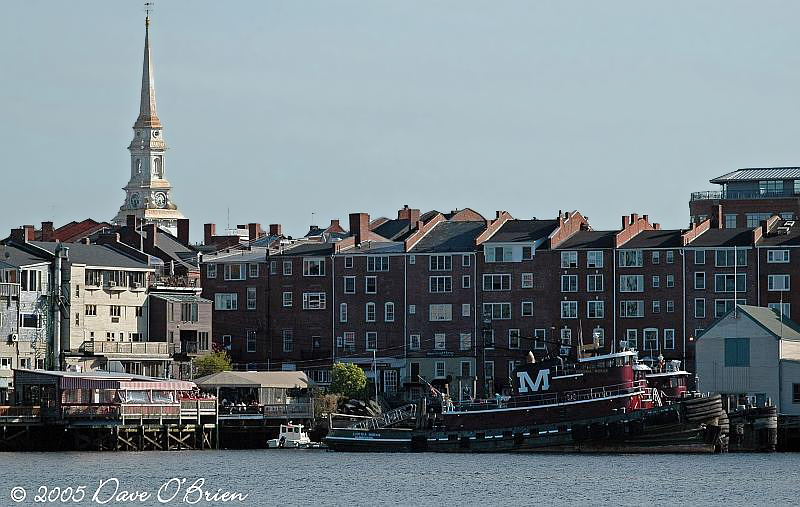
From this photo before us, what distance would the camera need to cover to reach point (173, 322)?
481 feet

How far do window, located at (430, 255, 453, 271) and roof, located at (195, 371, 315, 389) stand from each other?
1527cm

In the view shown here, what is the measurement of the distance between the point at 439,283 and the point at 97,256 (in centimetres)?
2365

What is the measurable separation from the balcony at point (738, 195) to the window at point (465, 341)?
4428 cm

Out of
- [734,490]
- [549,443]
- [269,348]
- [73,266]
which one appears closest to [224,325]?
[269,348]

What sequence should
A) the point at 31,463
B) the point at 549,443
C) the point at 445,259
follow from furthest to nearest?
the point at 445,259
the point at 549,443
the point at 31,463

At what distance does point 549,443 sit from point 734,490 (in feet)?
81.2

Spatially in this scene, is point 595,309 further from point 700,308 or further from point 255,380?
point 255,380

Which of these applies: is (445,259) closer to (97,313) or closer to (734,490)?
(97,313)

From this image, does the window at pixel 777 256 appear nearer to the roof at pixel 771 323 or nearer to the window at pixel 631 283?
the window at pixel 631 283

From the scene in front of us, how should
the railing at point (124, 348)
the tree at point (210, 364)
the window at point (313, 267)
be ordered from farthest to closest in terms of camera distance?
the window at point (313, 267) → the tree at point (210, 364) → the railing at point (124, 348)

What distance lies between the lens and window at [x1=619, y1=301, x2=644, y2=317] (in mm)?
143000

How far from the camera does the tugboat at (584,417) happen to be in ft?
364

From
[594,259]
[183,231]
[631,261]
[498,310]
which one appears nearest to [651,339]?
[631,261]

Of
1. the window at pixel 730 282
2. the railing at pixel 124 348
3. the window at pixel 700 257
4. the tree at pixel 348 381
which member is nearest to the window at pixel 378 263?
the tree at pixel 348 381
